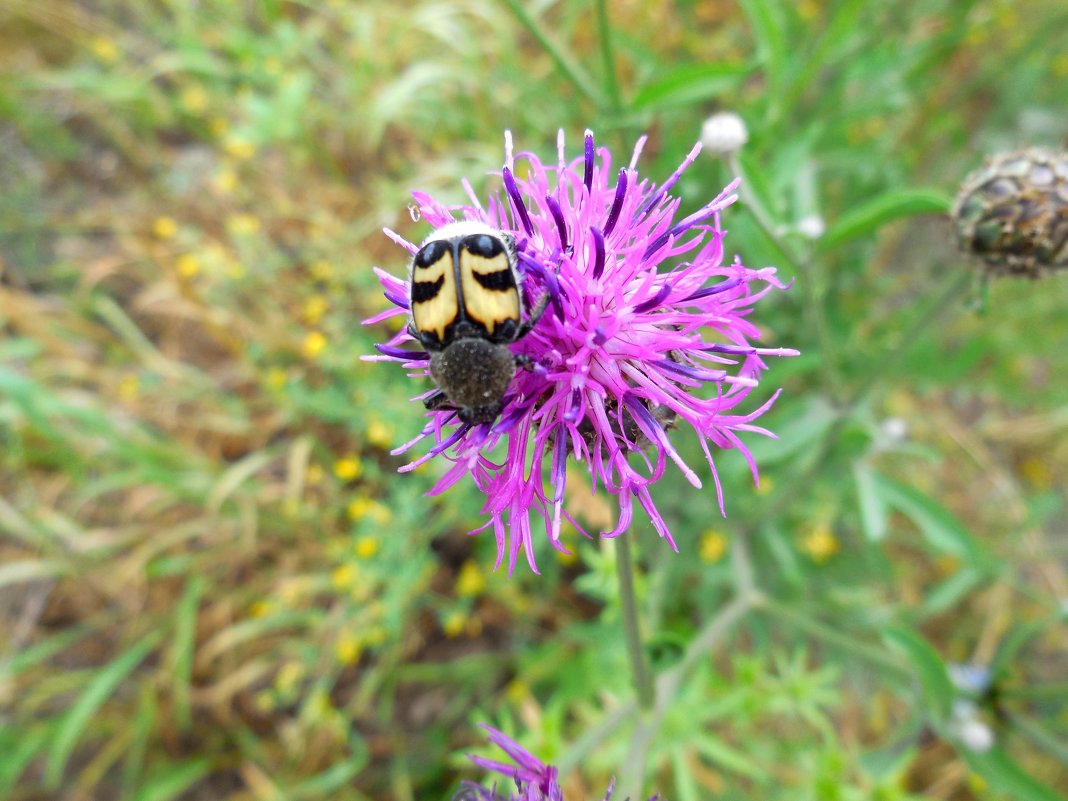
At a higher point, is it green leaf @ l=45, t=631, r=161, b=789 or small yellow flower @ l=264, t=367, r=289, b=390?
small yellow flower @ l=264, t=367, r=289, b=390

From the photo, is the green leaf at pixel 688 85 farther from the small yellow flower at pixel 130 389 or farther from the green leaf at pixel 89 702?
the green leaf at pixel 89 702

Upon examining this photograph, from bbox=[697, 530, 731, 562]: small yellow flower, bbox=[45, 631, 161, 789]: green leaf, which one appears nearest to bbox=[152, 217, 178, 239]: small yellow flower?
bbox=[45, 631, 161, 789]: green leaf

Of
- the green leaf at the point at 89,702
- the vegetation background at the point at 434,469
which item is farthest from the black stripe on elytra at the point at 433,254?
the green leaf at the point at 89,702

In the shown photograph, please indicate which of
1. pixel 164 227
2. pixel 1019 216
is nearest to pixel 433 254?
pixel 1019 216

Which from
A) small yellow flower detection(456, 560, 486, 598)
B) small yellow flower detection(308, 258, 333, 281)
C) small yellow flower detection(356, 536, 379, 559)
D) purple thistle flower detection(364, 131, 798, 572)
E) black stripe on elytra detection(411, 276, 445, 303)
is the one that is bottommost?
small yellow flower detection(456, 560, 486, 598)

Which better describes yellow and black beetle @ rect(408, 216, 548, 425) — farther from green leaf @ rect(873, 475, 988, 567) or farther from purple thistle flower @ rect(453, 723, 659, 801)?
green leaf @ rect(873, 475, 988, 567)

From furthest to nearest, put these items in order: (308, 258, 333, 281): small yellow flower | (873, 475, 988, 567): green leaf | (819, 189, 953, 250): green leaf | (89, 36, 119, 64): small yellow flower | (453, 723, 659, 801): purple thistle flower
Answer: (89, 36, 119, 64): small yellow flower, (308, 258, 333, 281): small yellow flower, (873, 475, 988, 567): green leaf, (819, 189, 953, 250): green leaf, (453, 723, 659, 801): purple thistle flower
